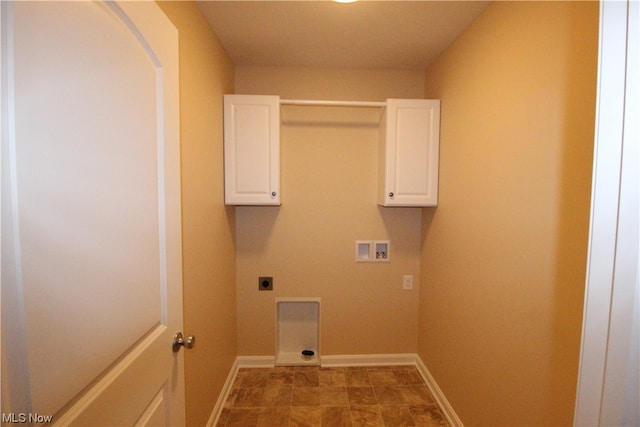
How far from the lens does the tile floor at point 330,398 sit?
1789 mm

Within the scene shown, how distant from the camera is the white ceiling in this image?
4.91 ft

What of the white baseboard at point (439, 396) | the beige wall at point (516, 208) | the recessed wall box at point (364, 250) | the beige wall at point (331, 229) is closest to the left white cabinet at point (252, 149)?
the beige wall at point (331, 229)

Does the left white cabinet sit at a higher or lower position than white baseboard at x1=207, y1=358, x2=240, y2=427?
higher

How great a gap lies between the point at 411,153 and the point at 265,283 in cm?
160

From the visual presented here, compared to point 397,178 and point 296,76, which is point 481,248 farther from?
point 296,76

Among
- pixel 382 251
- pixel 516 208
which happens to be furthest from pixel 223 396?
pixel 516 208

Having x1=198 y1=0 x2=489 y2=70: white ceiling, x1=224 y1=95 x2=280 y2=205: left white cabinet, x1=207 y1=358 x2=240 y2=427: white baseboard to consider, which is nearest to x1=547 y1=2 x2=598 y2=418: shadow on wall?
x1=198 y1=0 x2=489 y2=70: white ceiling

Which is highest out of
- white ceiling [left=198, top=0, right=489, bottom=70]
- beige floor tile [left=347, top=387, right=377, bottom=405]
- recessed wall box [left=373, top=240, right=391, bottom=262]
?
white ceiling [left=198, top=0, right=489, bottom=70]

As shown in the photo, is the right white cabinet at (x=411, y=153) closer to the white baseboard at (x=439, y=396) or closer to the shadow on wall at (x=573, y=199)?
the shadow on wall at (x=573, y=199)

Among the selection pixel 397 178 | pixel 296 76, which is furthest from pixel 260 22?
pixel 397 178

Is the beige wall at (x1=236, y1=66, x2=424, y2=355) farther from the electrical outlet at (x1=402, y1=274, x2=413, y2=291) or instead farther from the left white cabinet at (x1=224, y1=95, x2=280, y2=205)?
the left white cabinet at (x1=224, y1=95, x2=280, y2=205)

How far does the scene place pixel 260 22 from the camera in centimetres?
163

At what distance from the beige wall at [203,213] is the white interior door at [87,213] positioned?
1.41 feet

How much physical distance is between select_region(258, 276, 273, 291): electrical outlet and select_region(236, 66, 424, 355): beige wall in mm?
36
